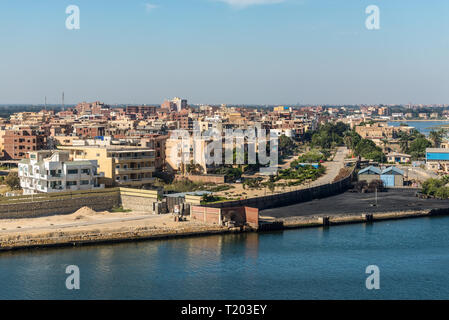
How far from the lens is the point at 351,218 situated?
76.0 feet

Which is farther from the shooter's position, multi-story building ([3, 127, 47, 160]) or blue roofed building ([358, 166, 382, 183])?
multi-story building ([3, 127, 47, 160])

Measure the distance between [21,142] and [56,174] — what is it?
14.9m

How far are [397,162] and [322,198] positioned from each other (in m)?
15.4

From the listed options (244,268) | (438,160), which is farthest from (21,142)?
(438,160)

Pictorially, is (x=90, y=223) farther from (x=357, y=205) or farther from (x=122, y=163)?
(x=357, y=205)

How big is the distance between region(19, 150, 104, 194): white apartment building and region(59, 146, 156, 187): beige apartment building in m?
0.45

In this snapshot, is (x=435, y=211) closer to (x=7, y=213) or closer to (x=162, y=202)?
(x=162, y=202)

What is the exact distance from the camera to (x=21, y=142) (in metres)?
36.3

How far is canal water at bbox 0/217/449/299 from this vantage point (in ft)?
47.7

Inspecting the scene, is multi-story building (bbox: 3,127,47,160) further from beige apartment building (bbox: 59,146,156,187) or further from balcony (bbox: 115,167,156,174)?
balcony (bbox: 115,167,156,174)

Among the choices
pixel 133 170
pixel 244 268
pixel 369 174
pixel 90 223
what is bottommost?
pixel 244 268

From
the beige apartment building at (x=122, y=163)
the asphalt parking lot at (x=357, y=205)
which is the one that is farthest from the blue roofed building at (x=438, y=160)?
the beige apartment building at (x=122, y=163)

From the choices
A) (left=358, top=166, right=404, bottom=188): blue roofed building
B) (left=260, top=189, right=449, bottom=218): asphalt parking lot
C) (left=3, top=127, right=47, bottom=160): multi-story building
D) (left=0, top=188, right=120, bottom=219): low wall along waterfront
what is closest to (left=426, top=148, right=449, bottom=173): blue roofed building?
(left=358, top=166, right=404, bottom=188): blue roofed building
